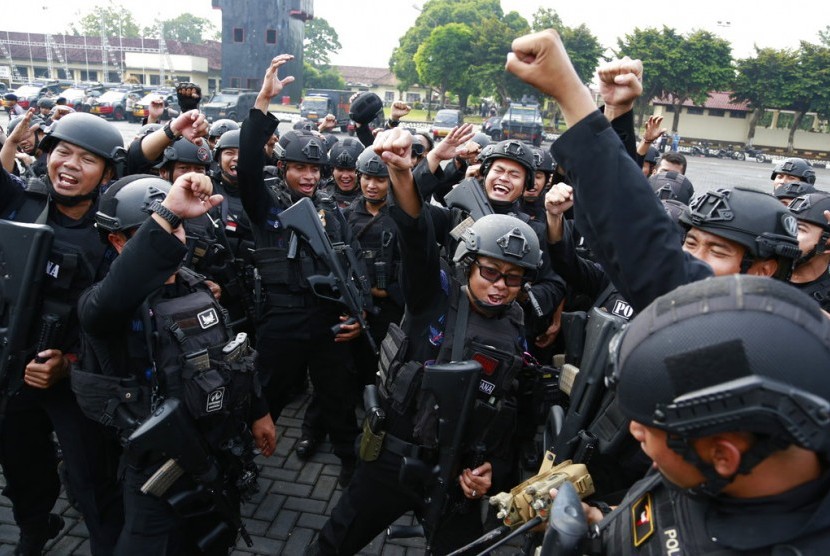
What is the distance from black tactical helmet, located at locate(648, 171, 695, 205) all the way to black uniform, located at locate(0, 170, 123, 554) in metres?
5.40

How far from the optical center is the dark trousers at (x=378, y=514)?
3.00 metres

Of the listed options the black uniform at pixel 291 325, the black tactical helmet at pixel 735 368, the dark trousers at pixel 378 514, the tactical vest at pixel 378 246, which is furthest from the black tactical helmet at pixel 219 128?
the black tactical helmet at pixel 735 368

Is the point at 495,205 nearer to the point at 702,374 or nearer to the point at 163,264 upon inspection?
the point at 163,264

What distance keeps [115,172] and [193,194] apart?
1.51 meters

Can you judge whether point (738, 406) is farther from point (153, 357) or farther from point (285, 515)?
point (285, 515)

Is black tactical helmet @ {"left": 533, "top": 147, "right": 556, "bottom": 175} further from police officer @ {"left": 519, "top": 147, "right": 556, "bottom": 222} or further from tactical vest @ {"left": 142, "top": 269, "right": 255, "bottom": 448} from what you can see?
tactical vest @ {"left": 142, "top": 269, "right": 255, "bottom": 448}

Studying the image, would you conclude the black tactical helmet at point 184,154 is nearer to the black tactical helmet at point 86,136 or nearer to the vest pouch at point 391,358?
the black tactical helmet at point 86,136

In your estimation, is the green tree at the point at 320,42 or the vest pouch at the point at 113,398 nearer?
the vest pouch at the point at 113,398

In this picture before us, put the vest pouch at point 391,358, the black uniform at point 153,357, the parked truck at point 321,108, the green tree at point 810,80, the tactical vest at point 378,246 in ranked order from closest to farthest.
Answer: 1. the black uniform at point 153,357
2. the vest pouch at point 391,358
3. the tactical vest at point 378,246
4. the parked truck at point 321,108
5. the green tree at point 810,80

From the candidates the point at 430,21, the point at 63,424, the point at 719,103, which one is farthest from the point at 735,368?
the point at 430,21

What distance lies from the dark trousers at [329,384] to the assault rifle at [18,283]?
1656mm

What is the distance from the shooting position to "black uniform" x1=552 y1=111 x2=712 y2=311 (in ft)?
5.26

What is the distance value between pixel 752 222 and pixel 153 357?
277 centimetres

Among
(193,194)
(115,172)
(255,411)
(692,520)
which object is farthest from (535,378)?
(115,172)
